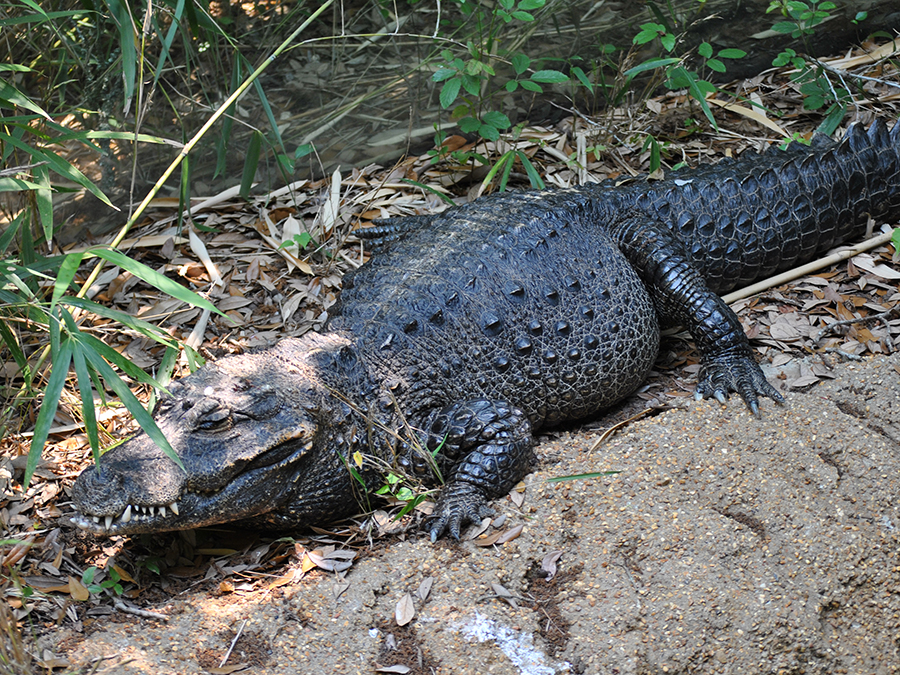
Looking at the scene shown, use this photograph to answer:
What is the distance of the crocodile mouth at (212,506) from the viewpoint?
9.78 feet

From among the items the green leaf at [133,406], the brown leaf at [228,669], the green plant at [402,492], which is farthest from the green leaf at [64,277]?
the green plant at [402,492]

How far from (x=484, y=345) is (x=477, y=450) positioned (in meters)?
0.55

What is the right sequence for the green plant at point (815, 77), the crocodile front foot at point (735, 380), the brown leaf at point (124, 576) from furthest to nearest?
the green plant at point (815, 77)
the crocodile front foot at point (735, 380)
the brown leaf at point (124, 576)

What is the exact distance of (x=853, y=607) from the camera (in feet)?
9.95

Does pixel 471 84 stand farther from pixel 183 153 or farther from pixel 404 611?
pixel 404 611

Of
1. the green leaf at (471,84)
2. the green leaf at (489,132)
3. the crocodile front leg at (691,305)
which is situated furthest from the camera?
the green leaf at (489,132)

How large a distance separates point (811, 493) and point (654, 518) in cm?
70

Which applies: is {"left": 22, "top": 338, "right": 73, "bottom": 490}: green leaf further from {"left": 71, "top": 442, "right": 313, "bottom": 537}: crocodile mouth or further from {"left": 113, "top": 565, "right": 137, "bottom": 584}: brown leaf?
{"left": 113, "top": 565, "right": 137, "bottom": 584}: brown leaf

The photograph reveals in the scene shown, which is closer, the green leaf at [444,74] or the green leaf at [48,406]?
the green leaf at [48,406]

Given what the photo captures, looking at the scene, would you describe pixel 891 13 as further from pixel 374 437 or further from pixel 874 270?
pixel 374 437

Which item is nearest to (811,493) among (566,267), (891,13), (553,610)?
(553,610)

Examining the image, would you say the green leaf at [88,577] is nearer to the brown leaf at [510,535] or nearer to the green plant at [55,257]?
the green plant at [55,257]

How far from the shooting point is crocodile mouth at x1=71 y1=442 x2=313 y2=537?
2.98 m

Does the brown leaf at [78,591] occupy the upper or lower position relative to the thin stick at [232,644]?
upper
